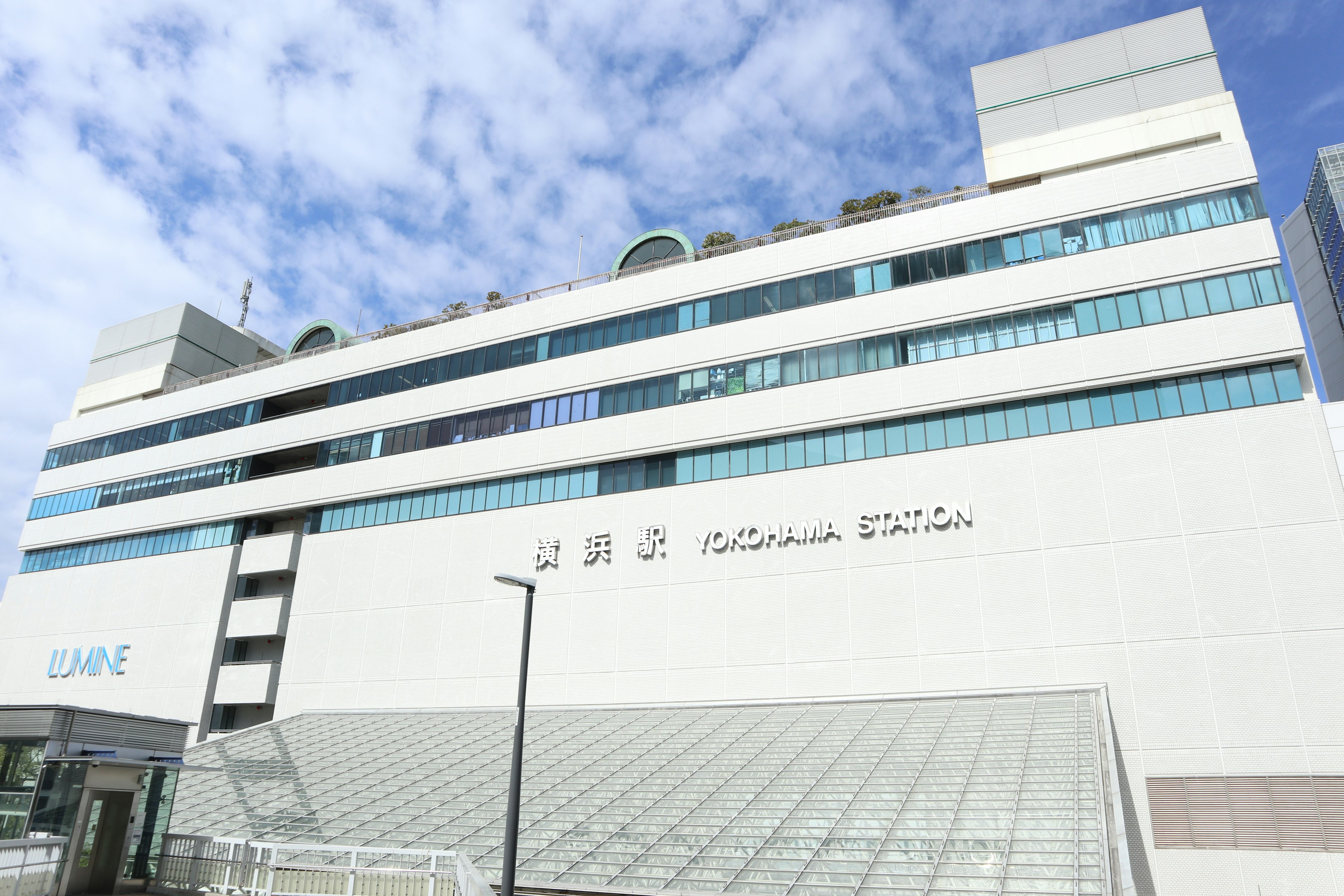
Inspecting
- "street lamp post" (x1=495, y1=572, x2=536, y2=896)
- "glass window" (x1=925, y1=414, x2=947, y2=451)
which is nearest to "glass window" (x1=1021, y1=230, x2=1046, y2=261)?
"glass window" (x1=925, y1=414, x2=947, y2=451)

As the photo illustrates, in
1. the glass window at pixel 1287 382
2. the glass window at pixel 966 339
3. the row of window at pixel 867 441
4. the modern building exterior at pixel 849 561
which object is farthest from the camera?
the glass window at pixel 966 339

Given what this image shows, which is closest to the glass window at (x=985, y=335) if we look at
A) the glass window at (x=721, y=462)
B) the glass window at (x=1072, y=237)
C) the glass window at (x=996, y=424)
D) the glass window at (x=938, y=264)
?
the glass window at (x=996, y=424)

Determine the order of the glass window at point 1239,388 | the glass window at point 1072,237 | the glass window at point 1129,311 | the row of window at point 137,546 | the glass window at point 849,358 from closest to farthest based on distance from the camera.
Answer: the glass window at point 1239,388 < the glass window at point 1129,311 < the glass window at point 1072,237 < the glass window at point 849,358 < the row of window at point 137,546

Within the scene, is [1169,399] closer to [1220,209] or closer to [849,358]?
[1220,209]

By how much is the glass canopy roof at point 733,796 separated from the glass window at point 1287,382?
1162cm

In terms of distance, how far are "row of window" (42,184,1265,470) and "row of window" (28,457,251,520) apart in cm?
254

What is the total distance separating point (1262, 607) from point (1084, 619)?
15.6 ft

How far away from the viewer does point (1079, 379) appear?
2895 centimetres

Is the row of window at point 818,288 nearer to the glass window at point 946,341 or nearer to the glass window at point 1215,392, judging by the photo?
the glass window at point 946,341

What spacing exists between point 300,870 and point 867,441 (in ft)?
74.4

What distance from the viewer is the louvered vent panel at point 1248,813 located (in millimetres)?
22422

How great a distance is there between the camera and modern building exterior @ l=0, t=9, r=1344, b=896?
21.7 m

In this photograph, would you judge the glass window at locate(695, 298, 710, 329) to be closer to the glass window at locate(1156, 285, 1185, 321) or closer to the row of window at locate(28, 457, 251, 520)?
the glass window at locate(1156, 285, 1185, 321)

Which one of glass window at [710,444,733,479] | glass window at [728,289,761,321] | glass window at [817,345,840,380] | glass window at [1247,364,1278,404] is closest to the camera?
glass window at [1247,364,1278,404]
